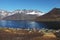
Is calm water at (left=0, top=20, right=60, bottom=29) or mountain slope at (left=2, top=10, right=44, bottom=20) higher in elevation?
mountain slope at (left=2, top=10, right=44, bottom=20)

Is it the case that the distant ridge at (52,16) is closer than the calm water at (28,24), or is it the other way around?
the distant ridge at (52,16)

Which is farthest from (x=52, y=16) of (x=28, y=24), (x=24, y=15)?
(x=24, y=15)

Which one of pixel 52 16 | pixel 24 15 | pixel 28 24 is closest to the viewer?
pixel 52 16

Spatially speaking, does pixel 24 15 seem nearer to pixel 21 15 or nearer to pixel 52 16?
pixel 21 15

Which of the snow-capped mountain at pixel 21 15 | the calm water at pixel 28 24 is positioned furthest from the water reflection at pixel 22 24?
the snow-capped mountain at pixel 21 15

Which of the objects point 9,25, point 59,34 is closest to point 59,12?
point 59,34

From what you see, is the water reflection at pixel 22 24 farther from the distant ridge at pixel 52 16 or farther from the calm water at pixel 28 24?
the distant ridge at pixel 52 16

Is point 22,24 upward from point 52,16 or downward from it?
downward

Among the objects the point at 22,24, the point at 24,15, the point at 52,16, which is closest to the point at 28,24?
the point at 22,24

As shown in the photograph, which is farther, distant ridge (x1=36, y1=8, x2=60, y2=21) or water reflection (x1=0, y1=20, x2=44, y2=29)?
water reflection (x1=0, y1=20, x2=44, y2=29)

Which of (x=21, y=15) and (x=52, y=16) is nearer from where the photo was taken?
(x=52, y=16)

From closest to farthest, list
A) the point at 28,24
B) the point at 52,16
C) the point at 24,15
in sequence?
the point at 52,16 < the point at 28,24 < the point at 24,15

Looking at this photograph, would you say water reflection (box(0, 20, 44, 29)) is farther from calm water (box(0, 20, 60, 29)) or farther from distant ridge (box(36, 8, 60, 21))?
distant ridge (box(36, 8, 60, 21))

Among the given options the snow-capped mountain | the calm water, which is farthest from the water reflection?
the snow-capped mountain
